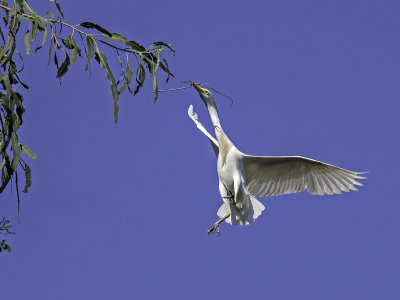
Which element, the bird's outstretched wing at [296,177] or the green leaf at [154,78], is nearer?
the green leaf at [154,78]

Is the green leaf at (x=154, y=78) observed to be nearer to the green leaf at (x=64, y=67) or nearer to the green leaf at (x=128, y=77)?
the green leaf at (x=128, y=77)

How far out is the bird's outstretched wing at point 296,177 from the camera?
5.68m

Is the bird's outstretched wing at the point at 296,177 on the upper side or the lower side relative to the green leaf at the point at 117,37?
lower

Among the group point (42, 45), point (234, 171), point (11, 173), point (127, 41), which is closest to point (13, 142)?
point (11, 173)

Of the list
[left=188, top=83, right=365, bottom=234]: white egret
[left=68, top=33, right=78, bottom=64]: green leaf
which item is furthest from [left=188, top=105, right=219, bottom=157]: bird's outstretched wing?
[left=68, top=33, right=78, bottom=64]: green leaf

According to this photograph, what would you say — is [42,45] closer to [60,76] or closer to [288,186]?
[60,76]

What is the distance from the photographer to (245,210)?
538cm

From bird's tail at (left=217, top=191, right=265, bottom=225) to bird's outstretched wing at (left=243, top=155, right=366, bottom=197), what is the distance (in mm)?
285

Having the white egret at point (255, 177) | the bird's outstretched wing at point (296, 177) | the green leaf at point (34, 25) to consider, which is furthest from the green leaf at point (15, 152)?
the bird's outstretched wing at point (296, 177)

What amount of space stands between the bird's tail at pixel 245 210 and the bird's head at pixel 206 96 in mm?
668

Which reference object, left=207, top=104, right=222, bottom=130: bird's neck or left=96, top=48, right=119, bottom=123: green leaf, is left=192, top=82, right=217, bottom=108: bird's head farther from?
left=96, top=48, right=119, bottom=123: green leaf

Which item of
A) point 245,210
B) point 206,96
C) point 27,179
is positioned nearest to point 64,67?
point 27,179

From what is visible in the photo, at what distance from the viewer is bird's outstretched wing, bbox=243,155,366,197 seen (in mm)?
5676

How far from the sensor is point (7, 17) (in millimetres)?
3633
